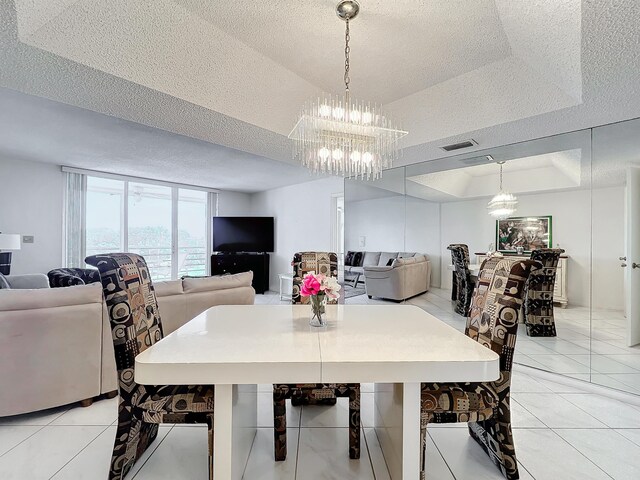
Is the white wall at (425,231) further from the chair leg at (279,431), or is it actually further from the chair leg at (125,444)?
the chair leg at (125,444)

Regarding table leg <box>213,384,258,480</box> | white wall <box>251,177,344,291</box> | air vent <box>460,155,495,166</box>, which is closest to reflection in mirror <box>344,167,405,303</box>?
air vent <box>460,155,495,166</box>

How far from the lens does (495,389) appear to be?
57.1 inches

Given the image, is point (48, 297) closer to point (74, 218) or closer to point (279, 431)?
point (279, 431)

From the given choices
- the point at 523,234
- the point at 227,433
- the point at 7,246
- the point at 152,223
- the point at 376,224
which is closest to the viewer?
the point at 227,433

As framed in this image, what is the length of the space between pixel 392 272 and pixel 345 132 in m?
2.65

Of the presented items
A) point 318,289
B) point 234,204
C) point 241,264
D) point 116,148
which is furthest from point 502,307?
point 234,204

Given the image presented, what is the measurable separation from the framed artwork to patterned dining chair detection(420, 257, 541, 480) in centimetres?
175

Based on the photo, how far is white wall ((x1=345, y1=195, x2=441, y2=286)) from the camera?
12.2 ft

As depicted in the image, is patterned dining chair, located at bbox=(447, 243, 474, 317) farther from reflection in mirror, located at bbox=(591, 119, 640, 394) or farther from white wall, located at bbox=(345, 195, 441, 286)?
reflection in mirror, located at bbox=(591, 119, 640, 394)

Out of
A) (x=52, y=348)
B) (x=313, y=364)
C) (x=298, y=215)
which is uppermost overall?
(x=298, y=215)

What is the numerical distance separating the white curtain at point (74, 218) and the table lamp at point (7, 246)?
0.80 m

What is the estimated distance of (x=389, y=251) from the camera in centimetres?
421

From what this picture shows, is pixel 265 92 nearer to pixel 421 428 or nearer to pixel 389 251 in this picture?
pixel 421 428

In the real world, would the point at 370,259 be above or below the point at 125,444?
above
